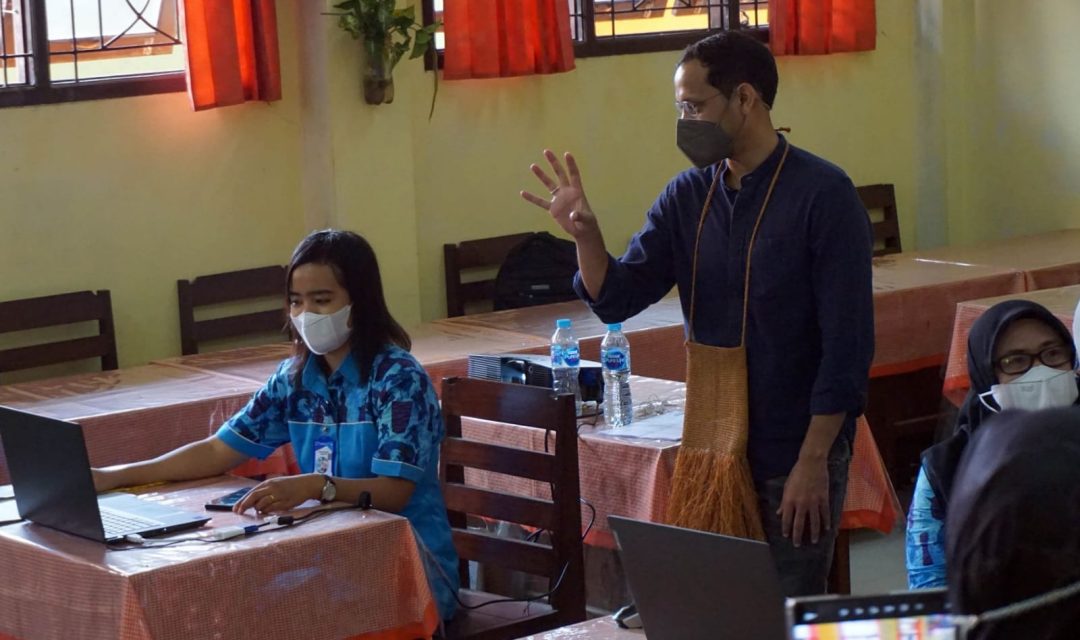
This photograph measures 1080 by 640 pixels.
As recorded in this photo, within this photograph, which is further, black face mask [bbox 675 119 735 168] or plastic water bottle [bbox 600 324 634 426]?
plastic water bottle [bbox 600 324 634 426]

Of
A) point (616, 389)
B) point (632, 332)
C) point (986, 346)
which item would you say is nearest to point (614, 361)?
point (616, 389)

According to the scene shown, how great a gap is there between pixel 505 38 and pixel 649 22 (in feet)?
2.74

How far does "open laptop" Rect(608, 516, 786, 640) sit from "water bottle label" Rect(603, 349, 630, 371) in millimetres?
1887

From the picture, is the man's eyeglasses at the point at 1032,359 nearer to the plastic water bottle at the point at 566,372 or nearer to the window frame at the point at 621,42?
the plastic water bottle at the point at 566,372

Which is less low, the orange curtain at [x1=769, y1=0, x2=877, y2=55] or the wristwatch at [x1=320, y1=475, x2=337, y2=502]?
the orange curtain at [x1=769, y1=0, x2=877, y2=55]

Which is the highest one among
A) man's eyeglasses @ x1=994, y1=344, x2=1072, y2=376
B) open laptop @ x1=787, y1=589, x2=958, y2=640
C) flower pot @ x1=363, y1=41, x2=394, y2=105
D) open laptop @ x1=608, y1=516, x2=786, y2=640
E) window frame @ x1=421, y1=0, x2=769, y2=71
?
window frame @ x1=421, y1=0, x2=769, y2=71

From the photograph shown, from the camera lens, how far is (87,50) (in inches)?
194

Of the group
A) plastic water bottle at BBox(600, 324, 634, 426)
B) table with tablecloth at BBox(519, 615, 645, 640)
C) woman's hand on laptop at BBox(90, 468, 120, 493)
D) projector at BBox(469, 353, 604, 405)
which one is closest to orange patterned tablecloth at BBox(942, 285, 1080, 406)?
plastic water bottle at BBox(600, 324, 634, 426)

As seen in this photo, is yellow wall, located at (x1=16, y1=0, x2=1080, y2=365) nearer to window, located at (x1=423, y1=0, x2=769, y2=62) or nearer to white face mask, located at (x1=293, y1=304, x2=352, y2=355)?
window, located at (x1=423, y1=0, x2=769, y2=62)

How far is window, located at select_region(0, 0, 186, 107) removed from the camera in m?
4.82

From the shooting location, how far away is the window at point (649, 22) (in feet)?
19.8

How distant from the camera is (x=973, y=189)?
23.6 feet

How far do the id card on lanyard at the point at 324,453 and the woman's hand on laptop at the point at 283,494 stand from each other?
0.73 ft

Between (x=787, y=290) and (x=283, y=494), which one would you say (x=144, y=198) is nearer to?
(x=283, y=494)
